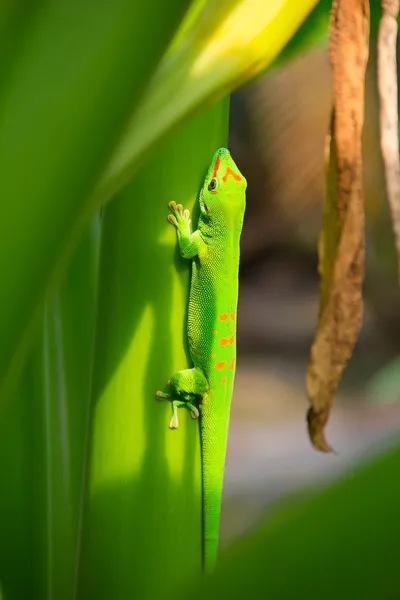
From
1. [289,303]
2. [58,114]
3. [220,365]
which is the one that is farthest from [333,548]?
[289,303]

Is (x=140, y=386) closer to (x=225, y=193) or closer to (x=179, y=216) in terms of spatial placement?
(x=179, y=216)

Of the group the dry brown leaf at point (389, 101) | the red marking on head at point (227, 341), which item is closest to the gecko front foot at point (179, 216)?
the dry brown leaf at point (389, 101)

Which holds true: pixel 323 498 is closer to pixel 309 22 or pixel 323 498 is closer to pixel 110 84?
pixel 110 84

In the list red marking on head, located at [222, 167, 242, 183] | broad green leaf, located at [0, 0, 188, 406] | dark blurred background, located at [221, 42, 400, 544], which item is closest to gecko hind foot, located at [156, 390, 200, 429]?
broad green leaf, located at [0, 0, 188, 406]

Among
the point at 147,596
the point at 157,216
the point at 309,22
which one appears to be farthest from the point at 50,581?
the point at 309,22

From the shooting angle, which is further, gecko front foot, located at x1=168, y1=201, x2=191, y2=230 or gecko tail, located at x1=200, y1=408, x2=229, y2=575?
gecko tail, located at x1=200, y1=408, x2=229, y2=575

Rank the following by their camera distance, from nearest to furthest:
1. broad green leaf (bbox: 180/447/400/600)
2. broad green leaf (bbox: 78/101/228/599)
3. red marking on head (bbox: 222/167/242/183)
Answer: broad green leaf (bbox: 180/447/400/600)
broad green leaf (bbox: 78/101/228/599)
red marking on head (bbox: 222/167/242/183)

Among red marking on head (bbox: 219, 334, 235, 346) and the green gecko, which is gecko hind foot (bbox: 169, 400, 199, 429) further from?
red marking on head (bbox: 219, 334, 235, 346)
